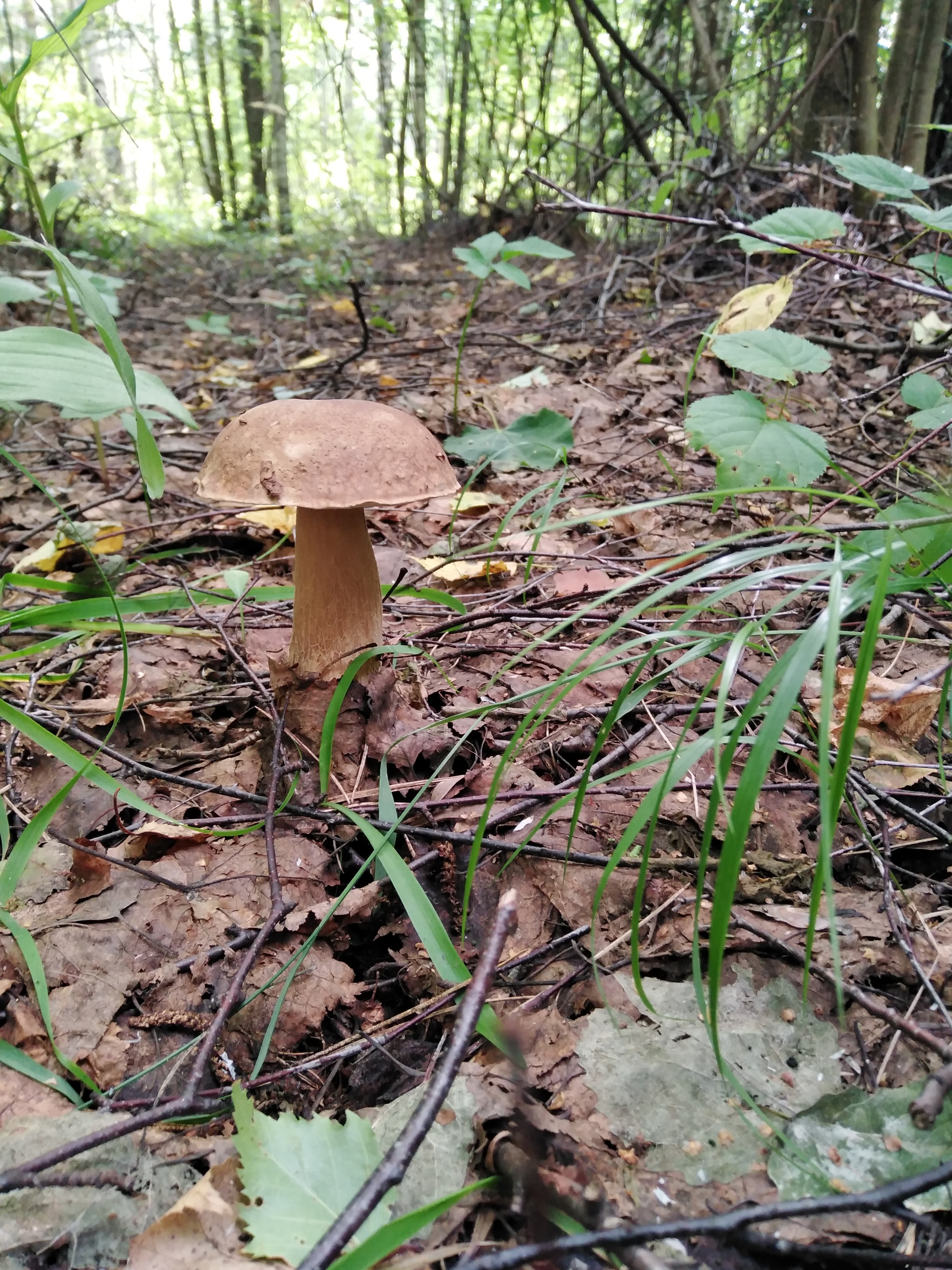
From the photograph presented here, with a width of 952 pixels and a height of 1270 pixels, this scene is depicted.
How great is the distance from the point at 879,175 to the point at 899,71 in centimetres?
416

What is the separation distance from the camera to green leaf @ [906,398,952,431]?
76.2 inches

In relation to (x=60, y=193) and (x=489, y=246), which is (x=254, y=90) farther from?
(x=60, y=193)

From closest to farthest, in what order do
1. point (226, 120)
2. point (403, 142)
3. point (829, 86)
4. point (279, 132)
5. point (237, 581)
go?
point (237, 581), point (829, 86), point (403, 142), point (279, 132), point (226, 120)

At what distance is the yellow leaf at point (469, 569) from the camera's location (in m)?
2.62

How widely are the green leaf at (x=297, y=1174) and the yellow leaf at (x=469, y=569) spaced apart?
1.75m

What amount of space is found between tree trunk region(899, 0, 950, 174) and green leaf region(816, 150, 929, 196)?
3.80 meters

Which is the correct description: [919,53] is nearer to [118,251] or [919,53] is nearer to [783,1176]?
[783,1176]

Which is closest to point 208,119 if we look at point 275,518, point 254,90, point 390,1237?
point 254,90

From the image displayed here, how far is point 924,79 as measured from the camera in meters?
4.97

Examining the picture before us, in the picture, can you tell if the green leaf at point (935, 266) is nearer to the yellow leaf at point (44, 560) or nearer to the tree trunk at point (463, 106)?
the yellow leaf at point (44, 560)

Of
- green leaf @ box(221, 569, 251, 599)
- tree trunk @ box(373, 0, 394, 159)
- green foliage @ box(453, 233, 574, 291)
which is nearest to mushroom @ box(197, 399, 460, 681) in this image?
green leaf @ box(221, 569, 251, 599)

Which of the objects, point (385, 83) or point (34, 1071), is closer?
point (34, 1071)

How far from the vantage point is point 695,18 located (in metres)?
5.63

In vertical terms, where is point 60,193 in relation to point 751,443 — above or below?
above
